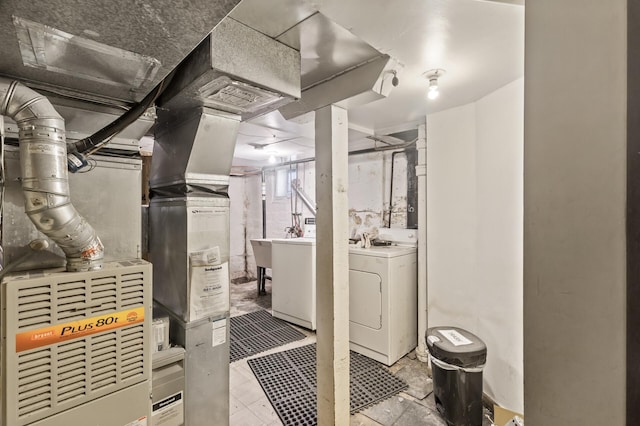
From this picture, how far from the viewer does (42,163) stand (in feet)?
3.09

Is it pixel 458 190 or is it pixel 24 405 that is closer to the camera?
pixel 24 405

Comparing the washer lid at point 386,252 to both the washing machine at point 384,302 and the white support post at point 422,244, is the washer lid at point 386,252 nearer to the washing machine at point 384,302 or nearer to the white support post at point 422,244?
the washing machine at point 384,302

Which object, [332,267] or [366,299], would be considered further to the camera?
[366,299]

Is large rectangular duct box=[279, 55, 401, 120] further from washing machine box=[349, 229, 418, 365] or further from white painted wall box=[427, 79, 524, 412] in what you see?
washing machine box=[349, 229, 418, 365]

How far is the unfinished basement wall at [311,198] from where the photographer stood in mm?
3438

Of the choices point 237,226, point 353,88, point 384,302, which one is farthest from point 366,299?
point 237,226

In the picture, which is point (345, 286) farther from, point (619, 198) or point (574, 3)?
point (574, 3)

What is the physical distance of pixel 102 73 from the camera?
42.0 inches

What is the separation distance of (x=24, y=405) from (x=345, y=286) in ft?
4.75

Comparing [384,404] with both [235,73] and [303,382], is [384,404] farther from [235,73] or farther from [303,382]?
[235,73]

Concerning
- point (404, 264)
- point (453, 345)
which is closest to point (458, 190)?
point (404, 264)

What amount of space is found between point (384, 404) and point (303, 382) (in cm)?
67

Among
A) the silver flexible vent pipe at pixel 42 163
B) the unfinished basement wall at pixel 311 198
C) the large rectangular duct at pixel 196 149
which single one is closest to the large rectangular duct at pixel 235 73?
the large rectangular duct at pixel 196 149

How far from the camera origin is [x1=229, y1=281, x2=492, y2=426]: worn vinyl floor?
1.94 metres
